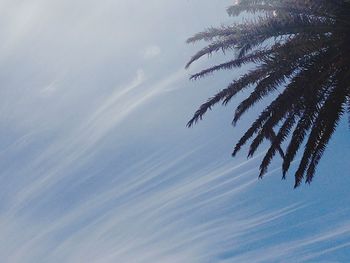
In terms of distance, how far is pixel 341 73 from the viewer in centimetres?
1355

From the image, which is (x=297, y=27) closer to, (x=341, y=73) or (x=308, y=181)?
(x=341, y=73)

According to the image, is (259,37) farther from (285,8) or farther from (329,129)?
(329,129)

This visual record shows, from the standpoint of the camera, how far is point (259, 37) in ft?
46.8

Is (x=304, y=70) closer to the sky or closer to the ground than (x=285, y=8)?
closer to the ground

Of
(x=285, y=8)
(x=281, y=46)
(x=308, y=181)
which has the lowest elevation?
(x=308, y=181)

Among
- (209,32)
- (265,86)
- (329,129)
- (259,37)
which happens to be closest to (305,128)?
(329,129)

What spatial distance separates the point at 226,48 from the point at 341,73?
3.28m

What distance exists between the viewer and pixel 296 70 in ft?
46.2

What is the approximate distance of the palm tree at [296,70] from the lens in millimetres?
13320

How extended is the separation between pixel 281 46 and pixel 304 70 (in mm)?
933

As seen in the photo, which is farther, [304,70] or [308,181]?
[308,181]

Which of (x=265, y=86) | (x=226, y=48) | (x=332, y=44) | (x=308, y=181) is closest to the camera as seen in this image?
(x=332, y=44)

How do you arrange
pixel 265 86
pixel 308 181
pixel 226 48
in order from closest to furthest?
pixel 265 86 < pixel 226 48 < pixel 308 181

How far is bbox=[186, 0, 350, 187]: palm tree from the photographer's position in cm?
1332
